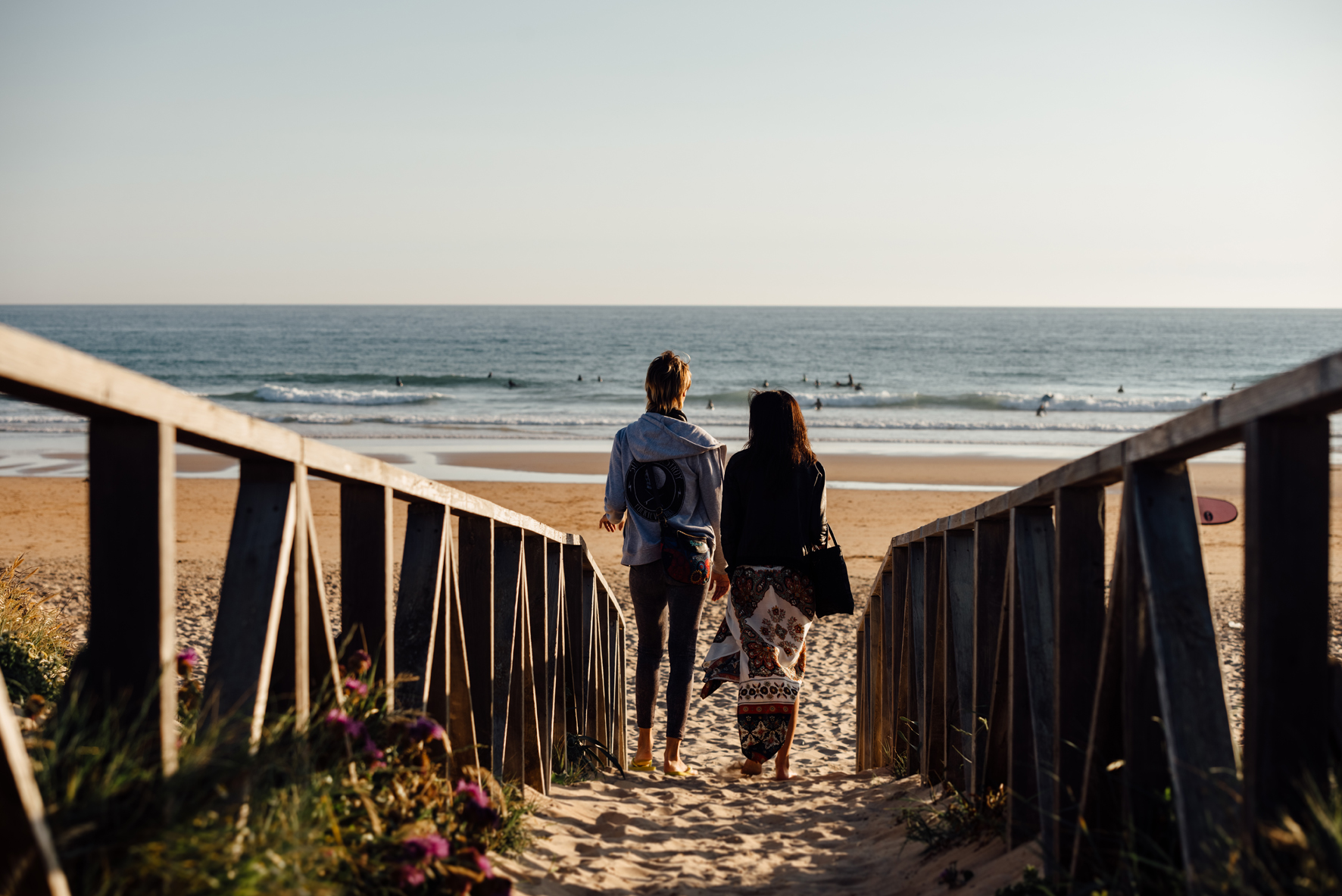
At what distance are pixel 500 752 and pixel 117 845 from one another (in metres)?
1.98

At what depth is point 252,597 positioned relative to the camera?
1.78 m

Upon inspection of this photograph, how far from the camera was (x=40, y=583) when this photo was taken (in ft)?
29.2

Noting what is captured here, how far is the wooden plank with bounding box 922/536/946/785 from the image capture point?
12.7 feet

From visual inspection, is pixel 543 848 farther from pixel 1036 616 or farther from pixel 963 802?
pixel 1036 616

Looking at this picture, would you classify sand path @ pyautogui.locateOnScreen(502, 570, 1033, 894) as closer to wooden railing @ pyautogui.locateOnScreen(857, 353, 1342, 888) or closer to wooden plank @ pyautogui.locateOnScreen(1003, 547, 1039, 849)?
wooden plank @ pyautogui.locateOnScreen(1003, 547, 1039, 849)

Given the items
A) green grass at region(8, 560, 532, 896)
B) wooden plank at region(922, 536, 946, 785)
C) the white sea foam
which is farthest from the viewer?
the white sea foam

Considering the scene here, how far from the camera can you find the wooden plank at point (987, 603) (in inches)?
122

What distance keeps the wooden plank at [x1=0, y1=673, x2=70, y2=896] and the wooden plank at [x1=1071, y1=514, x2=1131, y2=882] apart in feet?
5.74

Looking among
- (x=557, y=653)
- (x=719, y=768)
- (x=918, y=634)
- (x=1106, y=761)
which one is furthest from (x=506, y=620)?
(x=719, y=768)

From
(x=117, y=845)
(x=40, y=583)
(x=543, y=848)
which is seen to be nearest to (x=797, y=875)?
(x=543, y=848)

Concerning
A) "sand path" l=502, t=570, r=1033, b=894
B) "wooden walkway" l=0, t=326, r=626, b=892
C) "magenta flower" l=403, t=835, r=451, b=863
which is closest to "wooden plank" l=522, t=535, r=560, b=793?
"sand path" l=502, t=570, r=1033, b=894

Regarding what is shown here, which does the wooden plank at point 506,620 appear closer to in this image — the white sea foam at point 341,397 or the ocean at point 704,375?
the ocean at point 704,375

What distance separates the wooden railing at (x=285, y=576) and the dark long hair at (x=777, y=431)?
1.16m

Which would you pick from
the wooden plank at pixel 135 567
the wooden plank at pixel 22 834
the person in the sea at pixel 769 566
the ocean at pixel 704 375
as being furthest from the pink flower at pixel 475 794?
the ocean at pixel 704 375
